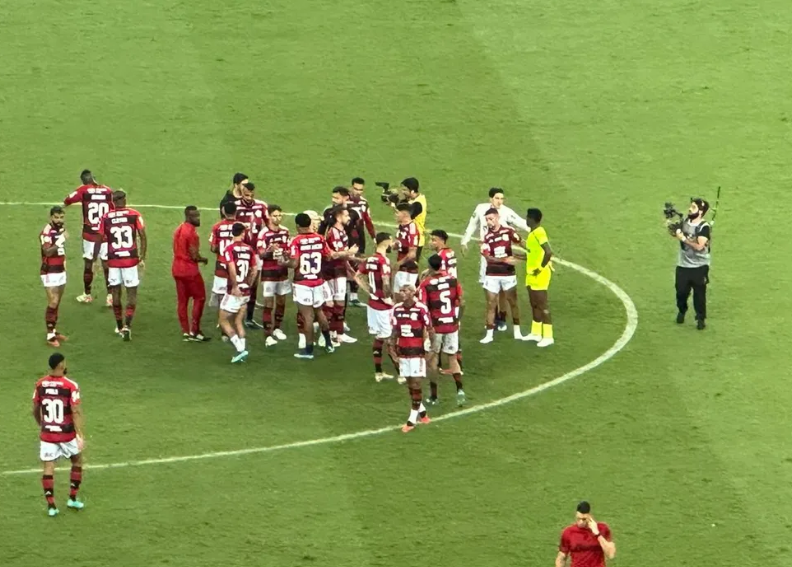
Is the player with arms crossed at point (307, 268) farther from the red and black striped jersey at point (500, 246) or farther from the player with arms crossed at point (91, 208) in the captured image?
the player with arms crossed at point (91, 208)

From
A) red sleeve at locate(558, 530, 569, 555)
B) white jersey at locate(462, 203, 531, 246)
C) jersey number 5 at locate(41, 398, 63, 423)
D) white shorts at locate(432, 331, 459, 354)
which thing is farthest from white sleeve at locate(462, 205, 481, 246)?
red sleeve at locate(558, 530, 569, 555)

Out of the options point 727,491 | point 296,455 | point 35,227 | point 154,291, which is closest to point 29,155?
point 35,227

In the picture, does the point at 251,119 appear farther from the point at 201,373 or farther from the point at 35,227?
the point at 201,373

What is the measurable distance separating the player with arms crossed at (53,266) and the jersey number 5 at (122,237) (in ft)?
2.20

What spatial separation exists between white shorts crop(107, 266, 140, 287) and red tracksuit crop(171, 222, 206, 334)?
531 millimetres

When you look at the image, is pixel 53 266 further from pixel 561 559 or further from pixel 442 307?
pixel 561 559

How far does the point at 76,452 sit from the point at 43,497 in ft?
3.56

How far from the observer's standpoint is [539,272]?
26969 millimetres

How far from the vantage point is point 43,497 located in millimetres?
23047

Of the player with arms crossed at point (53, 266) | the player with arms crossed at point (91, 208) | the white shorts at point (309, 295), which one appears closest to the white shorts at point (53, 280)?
the player with arms crossed at point (53, 266)

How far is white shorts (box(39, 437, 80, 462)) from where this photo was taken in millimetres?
22141

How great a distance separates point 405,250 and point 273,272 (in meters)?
1.79

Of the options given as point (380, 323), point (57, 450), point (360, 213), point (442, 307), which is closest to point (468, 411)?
point (442, 307)

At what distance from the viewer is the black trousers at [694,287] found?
2739 centimetres
